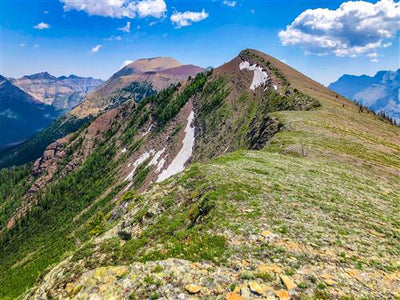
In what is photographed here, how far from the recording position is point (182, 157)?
128000mm

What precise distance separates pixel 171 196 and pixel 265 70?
5070 inches

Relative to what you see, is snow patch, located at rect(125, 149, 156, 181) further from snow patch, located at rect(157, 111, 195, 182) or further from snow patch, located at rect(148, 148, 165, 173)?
snow patch, located at rect(157, 111, 195, 182)

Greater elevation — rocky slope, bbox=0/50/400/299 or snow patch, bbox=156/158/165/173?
rocky slope, bbox=0/50/400/299

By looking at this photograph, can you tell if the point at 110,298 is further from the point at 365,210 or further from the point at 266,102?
the point at 266,102

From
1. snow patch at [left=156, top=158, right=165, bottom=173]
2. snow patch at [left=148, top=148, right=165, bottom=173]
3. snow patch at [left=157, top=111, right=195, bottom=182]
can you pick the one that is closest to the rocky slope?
snow patch at [left=157, top=111, right=195, bottom=182]

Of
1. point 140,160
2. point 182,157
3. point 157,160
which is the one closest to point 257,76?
point 182,157

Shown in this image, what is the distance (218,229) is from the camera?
16.8 m

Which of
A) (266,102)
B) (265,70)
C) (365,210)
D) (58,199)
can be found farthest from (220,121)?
(58,199)

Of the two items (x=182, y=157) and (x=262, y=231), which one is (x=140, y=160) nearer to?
(x=182, y=157)

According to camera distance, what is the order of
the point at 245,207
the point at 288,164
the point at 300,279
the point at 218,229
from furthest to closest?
the point at 288,164
the point at 245,207
the point at 218,229
the point at 300,279

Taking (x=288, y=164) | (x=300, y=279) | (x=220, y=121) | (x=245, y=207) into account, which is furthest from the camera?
(x=220, y=121)

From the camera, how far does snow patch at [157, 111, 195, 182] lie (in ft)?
392

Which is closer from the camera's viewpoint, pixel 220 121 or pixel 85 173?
pixel 220 121

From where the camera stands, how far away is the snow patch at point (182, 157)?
119m
